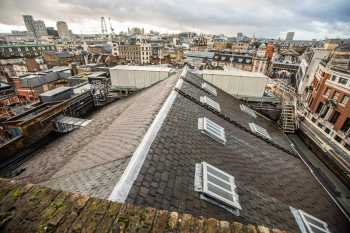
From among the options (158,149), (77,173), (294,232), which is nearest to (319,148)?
(294,232)

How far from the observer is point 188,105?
980cm

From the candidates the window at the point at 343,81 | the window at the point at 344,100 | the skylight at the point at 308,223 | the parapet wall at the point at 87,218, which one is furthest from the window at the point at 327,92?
the parapet wall at the point at 87,218

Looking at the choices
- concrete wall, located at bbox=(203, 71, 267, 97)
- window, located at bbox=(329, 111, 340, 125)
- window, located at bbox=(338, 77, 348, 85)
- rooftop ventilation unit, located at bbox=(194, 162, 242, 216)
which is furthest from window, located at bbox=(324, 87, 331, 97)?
rooftop ventilation unit, located at bbox=(194, 162, 242, 216)

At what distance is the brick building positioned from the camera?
21406mm

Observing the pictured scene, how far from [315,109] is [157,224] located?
112 feet

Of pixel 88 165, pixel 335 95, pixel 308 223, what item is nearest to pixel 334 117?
pixel 335 95

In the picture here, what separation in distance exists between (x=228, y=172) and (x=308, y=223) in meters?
3.59

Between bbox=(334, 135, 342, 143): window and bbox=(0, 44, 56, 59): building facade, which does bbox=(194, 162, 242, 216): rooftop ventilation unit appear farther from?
bbox=(0, 44, 56, 59): building facade

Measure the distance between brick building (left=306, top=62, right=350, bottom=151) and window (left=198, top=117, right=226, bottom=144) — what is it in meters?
22.1

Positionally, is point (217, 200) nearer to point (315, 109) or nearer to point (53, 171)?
point (53, 171)

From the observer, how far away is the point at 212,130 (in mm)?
A: 8445

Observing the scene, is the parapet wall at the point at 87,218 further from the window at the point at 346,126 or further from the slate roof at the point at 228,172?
the window at the point at 346,126

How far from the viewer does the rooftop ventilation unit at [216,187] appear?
499 centimetres

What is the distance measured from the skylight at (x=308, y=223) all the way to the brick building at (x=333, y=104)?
20104mm
